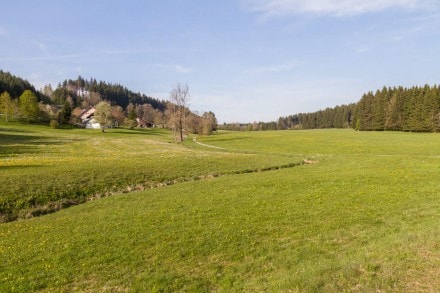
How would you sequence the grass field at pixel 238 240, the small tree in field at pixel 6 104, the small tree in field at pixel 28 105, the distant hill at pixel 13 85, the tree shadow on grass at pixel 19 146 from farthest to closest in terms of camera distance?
the distant hill at pixel 13 85
the small tree in field at pixel 28 105
the small tree in field at pixel 6 104
the tree shadow on grass at pixel 19 146
the grass field at pixel 238 240

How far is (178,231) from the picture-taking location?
15.7 metres

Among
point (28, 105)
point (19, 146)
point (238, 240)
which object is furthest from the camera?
point (28, 105)

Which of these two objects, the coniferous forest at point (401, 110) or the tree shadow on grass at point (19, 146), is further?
the coniferous forest at point (401, 110)

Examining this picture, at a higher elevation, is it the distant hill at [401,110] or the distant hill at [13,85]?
the distant hill at [13,85]

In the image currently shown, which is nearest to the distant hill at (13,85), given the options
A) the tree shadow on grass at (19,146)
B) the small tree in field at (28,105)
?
the small tree in field at (28,105)

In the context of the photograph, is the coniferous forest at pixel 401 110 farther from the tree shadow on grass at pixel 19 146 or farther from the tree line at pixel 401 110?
the tree shadow on grass at pixel 19 146

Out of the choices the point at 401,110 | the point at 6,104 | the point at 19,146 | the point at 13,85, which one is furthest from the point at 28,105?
the point at 401,110

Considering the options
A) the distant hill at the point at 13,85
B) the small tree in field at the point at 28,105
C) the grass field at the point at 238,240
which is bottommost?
the grass field at the point at 238,240

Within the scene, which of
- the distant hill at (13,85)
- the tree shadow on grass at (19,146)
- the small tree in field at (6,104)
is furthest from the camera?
the distant hill at (13,85)

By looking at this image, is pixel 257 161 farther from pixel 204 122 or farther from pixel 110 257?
pixel 204 122

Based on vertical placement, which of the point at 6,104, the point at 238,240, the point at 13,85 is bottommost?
the point at 238,240

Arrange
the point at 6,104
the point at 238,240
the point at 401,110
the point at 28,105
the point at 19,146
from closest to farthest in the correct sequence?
the point at 238,240 < the point at 19,146 < the point at 6,104 < the point at 28,105 < the point at 401,110

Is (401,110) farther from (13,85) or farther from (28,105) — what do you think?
(13,85)

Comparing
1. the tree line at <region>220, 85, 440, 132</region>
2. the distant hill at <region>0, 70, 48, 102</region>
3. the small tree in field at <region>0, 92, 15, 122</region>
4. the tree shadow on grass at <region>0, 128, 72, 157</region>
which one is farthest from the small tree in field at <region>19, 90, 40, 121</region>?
the tree line at <region>220, 85, 440, 132</region>
